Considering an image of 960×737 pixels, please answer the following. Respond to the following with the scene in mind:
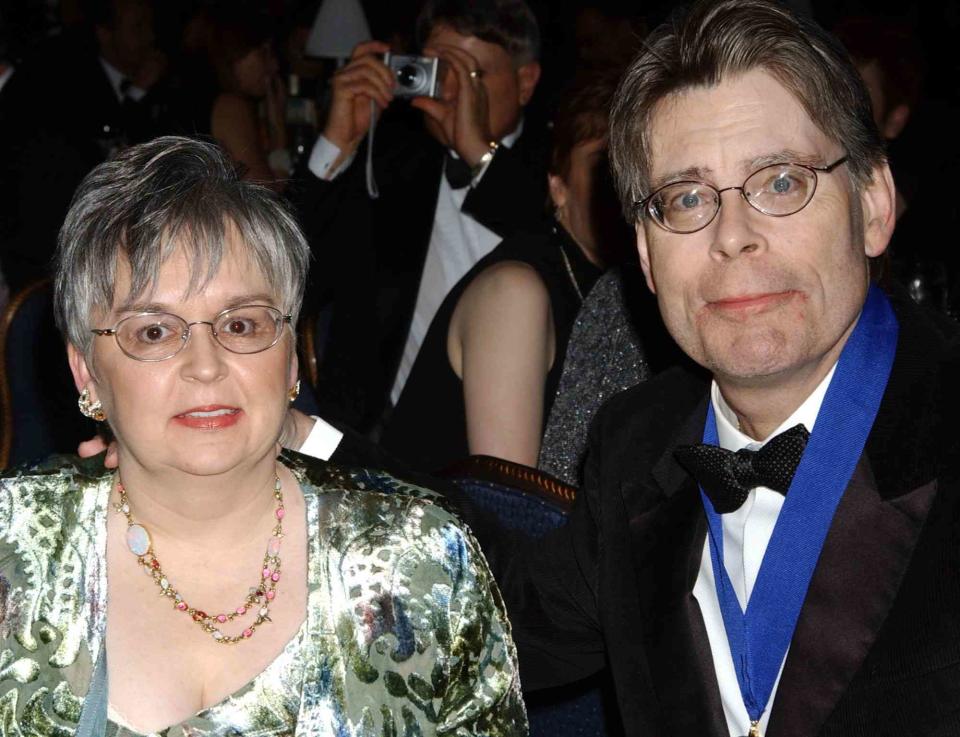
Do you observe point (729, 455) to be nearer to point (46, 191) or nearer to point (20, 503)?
point (20, 503)

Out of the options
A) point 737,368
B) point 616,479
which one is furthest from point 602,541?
point 737,368

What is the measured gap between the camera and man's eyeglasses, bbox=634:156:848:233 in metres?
1.84

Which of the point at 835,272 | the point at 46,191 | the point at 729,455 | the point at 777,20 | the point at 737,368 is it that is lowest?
the point at 729,455

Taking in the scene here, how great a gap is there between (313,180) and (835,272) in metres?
2.19

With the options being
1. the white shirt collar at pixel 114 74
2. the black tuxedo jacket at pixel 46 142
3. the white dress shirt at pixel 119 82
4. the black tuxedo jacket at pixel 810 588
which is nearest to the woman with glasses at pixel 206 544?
the black tuxedo jacket at pixel 810 588

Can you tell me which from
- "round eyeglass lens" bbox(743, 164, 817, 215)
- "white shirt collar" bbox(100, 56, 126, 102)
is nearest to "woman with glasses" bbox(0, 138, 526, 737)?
"round eyeglass lens" bbox(743, 164, 817, 215)

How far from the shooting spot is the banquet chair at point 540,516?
2.26 metres

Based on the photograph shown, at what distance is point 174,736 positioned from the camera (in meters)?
1.84

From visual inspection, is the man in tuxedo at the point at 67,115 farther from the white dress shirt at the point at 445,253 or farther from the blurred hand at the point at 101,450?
the blurred hand at the point at 101,450

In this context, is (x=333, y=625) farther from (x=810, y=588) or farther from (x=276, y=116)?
(x=276, y=116)

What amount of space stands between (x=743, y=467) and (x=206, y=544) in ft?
2.79

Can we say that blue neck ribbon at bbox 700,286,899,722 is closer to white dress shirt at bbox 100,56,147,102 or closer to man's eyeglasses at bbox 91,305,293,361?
man's eyeglasses at bbox 91,305,293,361

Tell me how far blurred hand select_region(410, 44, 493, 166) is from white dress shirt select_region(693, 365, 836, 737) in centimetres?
200

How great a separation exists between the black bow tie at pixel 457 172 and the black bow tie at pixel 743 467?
203 cm
